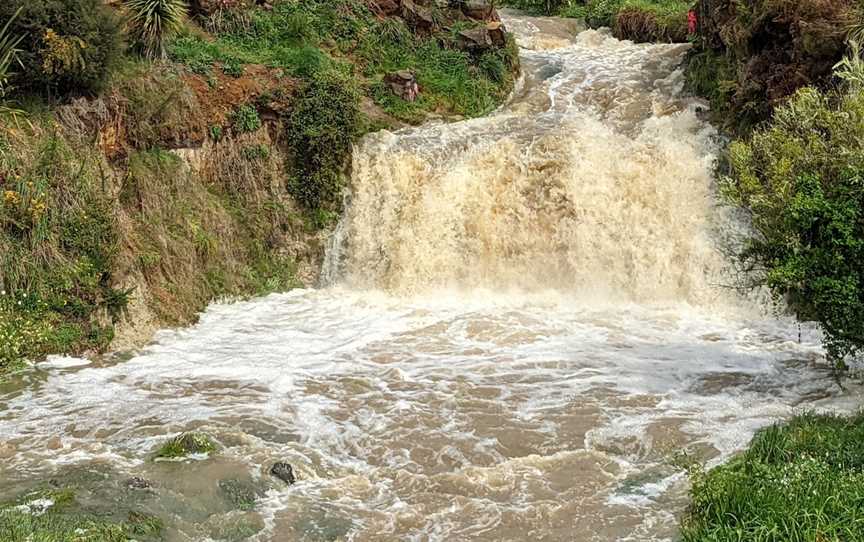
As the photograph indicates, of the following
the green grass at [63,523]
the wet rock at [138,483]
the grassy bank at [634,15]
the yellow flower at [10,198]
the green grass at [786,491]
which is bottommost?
the wet rock at [138,483]

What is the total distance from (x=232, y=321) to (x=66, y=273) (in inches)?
117

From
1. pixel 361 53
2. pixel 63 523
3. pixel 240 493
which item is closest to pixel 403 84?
pixel 361 53

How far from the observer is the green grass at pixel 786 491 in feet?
21.7

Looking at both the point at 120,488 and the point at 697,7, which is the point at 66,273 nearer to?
the point at 120,488

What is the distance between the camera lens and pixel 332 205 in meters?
17.6

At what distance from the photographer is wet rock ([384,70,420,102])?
20203 millimetres

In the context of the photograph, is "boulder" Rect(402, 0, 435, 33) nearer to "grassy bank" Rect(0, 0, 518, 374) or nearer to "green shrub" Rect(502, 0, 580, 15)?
"grassy bank" Rect(0, 0, 518, 374)

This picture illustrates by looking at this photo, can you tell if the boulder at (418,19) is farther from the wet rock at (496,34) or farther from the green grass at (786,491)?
the green grass at (786,491)

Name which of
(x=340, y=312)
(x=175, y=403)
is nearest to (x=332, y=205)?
(x=340, y=312)

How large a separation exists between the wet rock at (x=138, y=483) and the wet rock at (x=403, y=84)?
13315 millimetres

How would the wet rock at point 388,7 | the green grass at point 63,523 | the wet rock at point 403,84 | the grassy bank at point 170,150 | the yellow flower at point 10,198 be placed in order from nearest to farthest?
the green grass at point 63,523
the yellow flower at point 10,198
the grassy bank at point 170,150
the wet rock at point 403,84
the wet rock at point 388,7

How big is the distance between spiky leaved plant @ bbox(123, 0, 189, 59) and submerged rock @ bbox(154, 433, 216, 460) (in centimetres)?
1015

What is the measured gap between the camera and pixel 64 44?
14.3m

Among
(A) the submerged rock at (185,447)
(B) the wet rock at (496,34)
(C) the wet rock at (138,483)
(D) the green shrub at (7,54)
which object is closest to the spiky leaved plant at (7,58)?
(D) the green shrub at (7,54)
